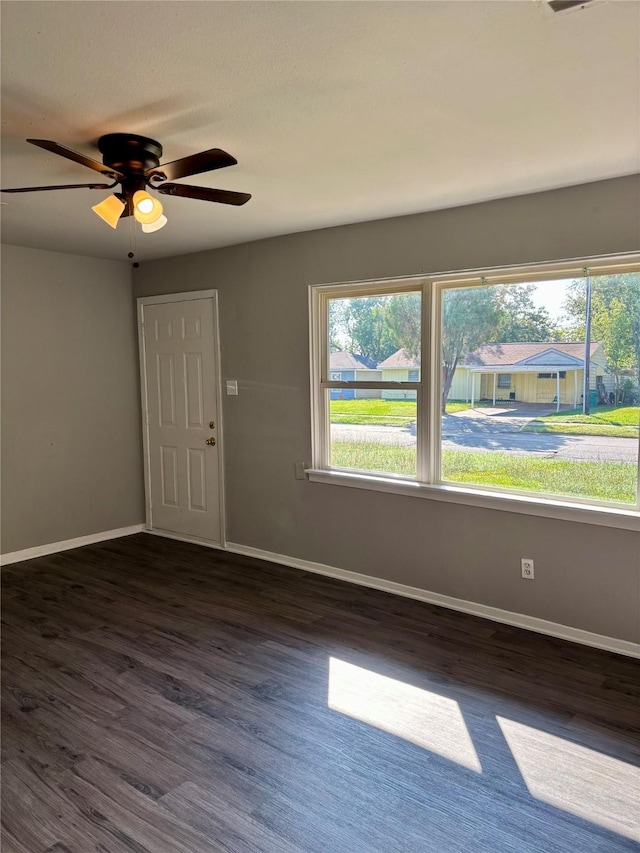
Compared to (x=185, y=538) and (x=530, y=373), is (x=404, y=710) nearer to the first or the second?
(x=530, y=373)

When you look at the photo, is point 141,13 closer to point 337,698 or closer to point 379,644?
point 337,698

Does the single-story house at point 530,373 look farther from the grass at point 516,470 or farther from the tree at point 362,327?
the tree at point 362,327

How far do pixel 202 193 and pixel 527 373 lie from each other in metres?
2.09

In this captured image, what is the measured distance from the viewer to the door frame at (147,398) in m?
4.81

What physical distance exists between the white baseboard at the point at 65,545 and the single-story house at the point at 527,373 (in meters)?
3.11

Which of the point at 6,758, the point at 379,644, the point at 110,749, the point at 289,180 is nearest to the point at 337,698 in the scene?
the point at 379,644

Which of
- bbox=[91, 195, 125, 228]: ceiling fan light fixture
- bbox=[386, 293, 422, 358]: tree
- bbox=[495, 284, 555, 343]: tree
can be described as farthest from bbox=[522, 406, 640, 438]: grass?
bbox=[91, 195, 125, 228]: ceiling fan light fixture

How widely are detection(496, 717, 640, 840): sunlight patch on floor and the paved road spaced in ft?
4.90

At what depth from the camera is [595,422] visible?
3.19 metres

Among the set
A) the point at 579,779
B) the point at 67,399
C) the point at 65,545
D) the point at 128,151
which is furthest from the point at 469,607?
the point at 67,399

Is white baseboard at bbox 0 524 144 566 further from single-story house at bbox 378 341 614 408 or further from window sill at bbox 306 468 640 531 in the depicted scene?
single-story house at bbox 378 341 614 408

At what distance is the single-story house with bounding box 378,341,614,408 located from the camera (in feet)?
10.6

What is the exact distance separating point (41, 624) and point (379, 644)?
203 centimetres

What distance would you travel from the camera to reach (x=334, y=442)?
4301mm
